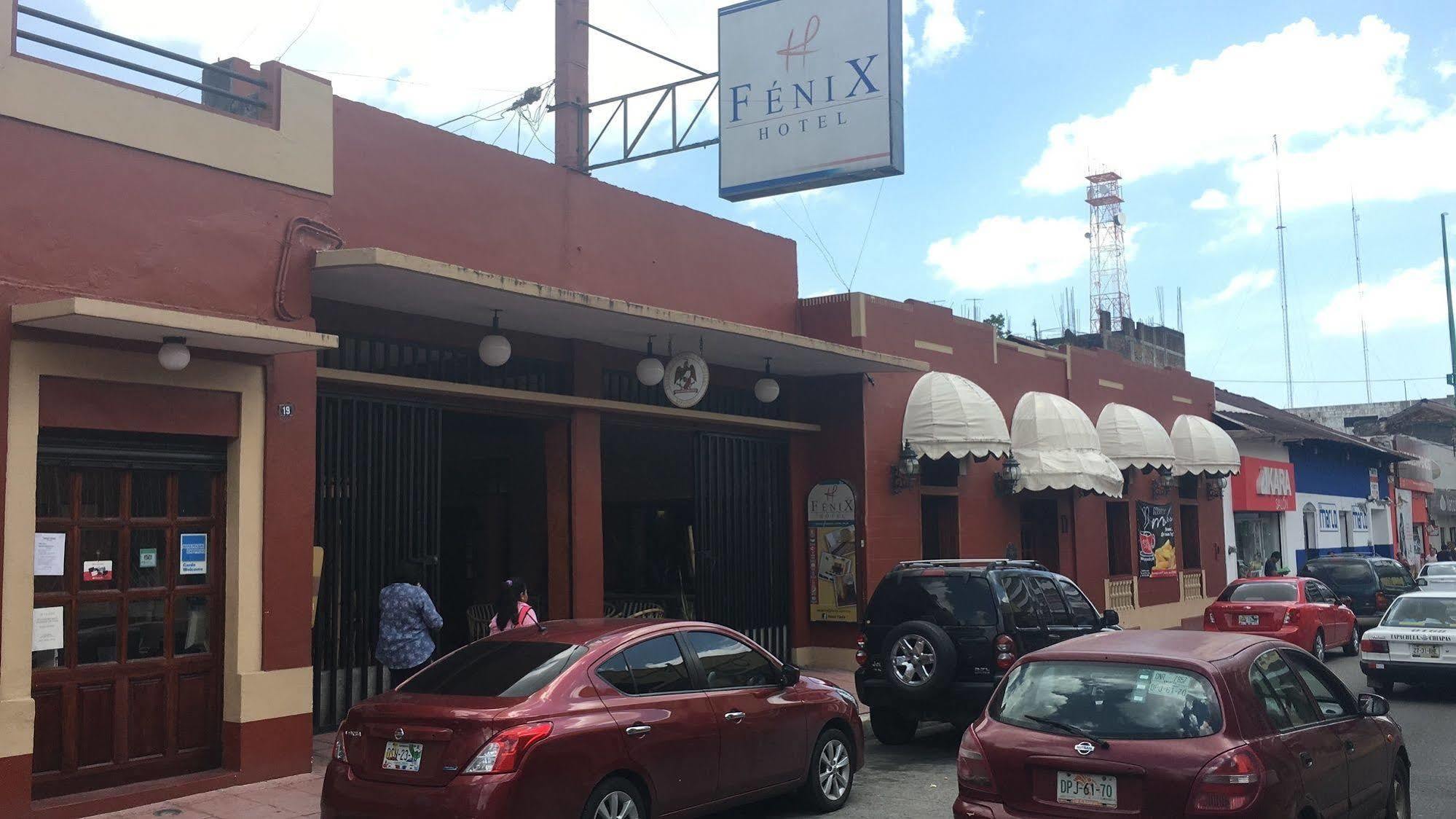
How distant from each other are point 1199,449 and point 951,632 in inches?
676

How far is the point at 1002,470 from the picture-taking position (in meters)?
20.1

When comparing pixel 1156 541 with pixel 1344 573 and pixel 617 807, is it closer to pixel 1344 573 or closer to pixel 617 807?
pixel 1344 573

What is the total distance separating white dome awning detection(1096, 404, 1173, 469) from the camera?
75.9 feet

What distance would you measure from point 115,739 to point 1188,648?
7418mm

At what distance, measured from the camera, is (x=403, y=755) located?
6547 mm

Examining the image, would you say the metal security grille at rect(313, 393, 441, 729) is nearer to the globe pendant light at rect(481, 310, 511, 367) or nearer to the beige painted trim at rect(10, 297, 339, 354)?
the globe pendant light at rect(481, 310, 511, 367)

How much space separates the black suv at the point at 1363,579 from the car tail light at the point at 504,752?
69.8 feet

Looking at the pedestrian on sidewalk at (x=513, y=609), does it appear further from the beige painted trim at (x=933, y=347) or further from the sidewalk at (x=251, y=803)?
the beige painted trim at (x=933, y=347)

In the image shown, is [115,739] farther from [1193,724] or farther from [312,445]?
[1193,724]

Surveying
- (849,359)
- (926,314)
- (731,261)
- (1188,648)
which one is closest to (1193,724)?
(1188,648)

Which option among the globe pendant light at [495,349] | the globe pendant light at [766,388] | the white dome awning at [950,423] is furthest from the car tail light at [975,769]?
the white dome awning at [950,423]

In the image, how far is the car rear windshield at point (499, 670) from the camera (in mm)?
6895

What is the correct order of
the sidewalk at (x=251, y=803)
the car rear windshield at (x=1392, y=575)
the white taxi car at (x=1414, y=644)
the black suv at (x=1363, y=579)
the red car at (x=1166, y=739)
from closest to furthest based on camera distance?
the red car at (x=1166, y=739)
the sidewalk at (x=251, y=803)
the white taxi car at (x=1414, y=644)
the black suv at (x=1363, y=579)
the car rear windshield at (x=1392, y=575)

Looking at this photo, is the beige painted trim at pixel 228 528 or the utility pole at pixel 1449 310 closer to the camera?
the beige painted trim at pixel 228 528
